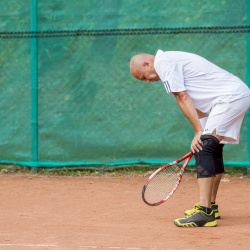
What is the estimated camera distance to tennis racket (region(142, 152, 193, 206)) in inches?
181

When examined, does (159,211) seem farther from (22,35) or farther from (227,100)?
(22,35)

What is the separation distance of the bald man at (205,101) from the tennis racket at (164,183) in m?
0.18

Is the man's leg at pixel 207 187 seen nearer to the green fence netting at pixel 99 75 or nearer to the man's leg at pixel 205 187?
the man's leg at pixel 205 187

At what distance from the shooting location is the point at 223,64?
6.94 m

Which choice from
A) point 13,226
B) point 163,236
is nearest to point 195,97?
point 163,236

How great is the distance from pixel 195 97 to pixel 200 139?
0.33 metres

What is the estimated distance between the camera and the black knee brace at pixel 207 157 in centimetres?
451

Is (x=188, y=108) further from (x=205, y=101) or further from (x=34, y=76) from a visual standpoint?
(x=34, y=76)

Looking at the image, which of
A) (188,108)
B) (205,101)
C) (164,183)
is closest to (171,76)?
(188,108)

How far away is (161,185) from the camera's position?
183 inches

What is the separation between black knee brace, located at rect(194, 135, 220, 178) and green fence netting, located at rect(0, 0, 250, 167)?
249 cm

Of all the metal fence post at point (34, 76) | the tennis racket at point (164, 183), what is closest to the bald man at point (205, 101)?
the tennis racket at point (164, 183)

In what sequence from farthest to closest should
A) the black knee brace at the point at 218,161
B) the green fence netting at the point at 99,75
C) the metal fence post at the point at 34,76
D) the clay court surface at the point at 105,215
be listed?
1. the metal fence post at the point at 34,76
2. the green fence netting at the point at 99,75
3. the black knee brace at the point at 218,161
4. the clay court surface at the point at 105,215

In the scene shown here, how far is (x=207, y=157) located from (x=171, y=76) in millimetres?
695
